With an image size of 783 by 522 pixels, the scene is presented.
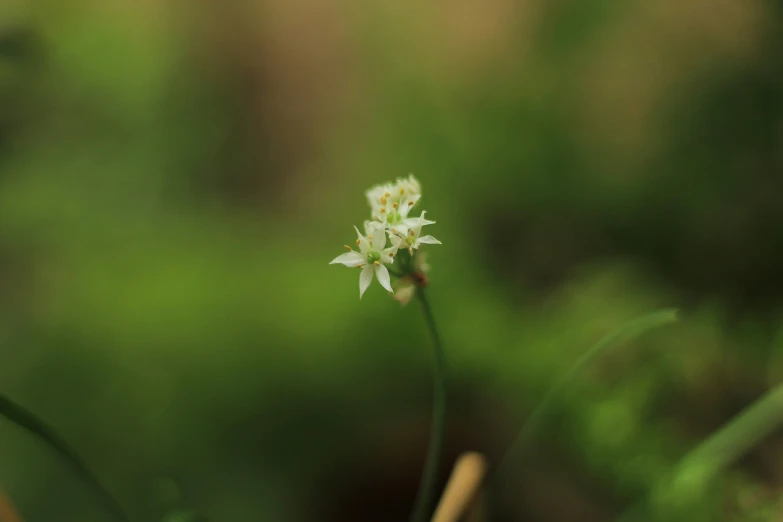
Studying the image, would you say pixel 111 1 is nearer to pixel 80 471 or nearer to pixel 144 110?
pixel 144 110

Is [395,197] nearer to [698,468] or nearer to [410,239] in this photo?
[410,239]

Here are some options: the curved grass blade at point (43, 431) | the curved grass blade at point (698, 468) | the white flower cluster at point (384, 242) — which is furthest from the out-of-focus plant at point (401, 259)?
the curved grass blade at point (698, 468)

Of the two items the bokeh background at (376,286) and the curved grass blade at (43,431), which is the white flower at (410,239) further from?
the bokeh background at (376,286)

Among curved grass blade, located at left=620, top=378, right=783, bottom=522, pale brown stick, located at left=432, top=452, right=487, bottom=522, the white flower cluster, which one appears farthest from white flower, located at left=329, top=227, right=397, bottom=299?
curved grass blade, located at left=620, top=378, right=783, bottom=522

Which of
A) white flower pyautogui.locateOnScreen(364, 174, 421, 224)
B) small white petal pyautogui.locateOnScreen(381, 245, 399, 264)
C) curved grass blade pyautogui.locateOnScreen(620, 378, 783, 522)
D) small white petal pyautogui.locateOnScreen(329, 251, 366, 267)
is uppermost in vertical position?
white flower pyautogui.locateOnScreen(364, 174, 421, 224)

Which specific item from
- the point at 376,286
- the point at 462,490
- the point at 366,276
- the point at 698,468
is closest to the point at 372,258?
the point at 366,276

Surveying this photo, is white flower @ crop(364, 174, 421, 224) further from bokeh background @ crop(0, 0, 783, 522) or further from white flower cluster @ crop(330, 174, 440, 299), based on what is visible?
bokeh background @ crop(0, 0, 783, 522)

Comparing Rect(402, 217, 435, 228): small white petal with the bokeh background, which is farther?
the bokeh background
